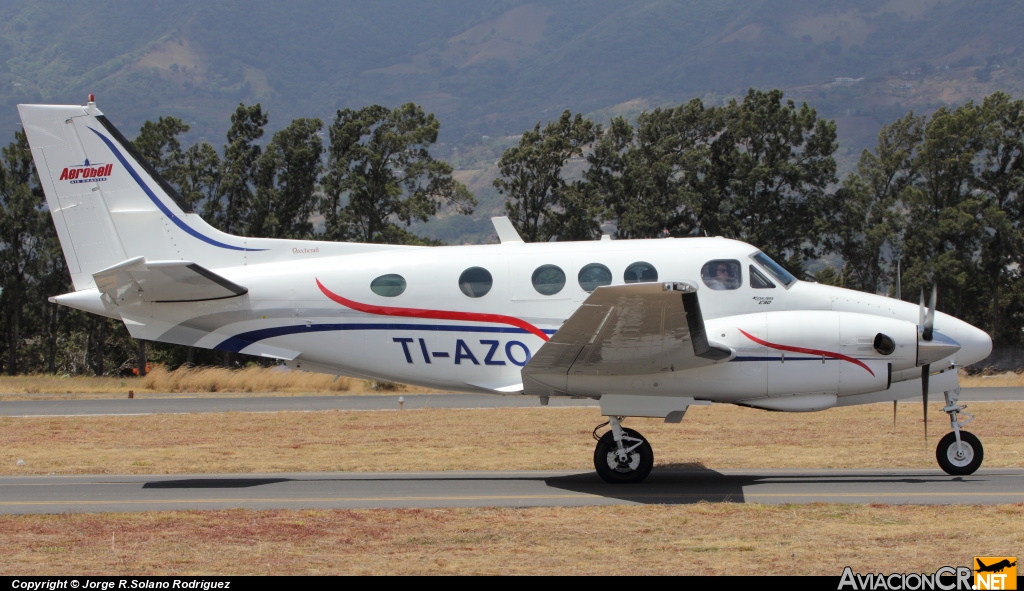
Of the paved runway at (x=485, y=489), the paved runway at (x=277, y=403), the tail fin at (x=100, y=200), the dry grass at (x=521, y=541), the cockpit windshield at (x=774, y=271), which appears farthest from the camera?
the paved runway at (x=277, y=403)

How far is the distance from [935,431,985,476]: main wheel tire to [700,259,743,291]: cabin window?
3.68 meters

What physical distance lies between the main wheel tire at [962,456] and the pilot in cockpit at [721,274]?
145 inches

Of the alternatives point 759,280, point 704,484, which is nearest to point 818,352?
point 759,280

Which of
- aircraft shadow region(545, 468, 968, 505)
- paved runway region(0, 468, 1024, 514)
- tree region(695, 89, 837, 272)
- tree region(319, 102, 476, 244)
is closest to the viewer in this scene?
paved runway region(0, 468, 1024, 514)

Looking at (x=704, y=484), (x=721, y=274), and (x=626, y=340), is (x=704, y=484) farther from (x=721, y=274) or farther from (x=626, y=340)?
(x=721, y=274)

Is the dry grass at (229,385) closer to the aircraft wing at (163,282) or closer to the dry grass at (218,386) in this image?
the dry grass at (218,386)

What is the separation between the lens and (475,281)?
1499cm

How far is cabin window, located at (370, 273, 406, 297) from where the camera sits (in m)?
15.1

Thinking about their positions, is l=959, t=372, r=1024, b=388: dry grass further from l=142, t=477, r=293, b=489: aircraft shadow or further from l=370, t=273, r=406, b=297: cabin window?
l=142, t=477, r=293, b=489: aircraft shadow

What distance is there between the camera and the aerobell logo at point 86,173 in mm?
15594

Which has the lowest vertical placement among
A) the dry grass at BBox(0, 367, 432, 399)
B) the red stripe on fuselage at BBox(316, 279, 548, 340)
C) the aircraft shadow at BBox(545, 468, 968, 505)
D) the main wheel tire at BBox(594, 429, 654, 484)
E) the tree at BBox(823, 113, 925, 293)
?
the aircraft shadow at BBox(545, 468, 968, 505)

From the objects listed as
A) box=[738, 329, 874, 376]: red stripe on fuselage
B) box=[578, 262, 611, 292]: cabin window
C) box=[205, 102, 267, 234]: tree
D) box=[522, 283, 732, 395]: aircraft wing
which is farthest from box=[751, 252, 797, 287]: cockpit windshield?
box=[205, 102, 267, 234]: tree

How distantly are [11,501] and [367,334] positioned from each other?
516cm

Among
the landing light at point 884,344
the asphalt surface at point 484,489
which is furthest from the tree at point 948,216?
the landing light at point 884,344
